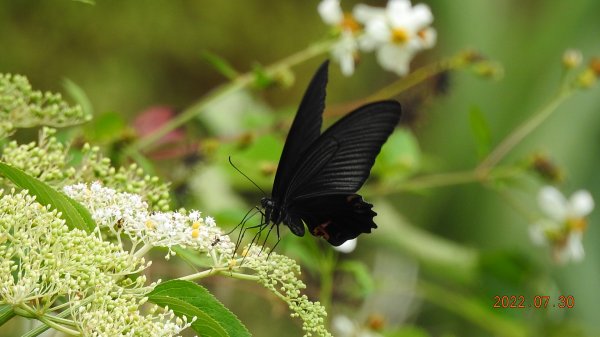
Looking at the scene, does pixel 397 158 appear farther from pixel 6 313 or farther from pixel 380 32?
pixel 6 313

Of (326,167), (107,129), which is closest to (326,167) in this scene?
(326,167)

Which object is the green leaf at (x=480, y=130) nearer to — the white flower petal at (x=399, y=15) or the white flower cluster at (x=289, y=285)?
the white flower petal at (x=399, y=15)

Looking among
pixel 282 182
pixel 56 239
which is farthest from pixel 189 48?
pixel 56 239

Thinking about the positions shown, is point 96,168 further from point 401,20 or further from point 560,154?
point 560,154

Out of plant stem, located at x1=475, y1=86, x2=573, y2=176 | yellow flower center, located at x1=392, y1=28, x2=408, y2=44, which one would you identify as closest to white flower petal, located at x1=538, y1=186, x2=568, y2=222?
plant stem, located at x1=475, y1=86, x2=573, y2=176

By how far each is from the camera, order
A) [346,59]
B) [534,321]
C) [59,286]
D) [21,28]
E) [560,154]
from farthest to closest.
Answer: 1. [560,154]
2. [21,28]
3. [534,321]
4. [346,59]
5. [59,286]

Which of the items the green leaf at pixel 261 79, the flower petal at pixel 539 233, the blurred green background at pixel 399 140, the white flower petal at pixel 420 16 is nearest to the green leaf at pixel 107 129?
the blurred green background at pixel 399 140
